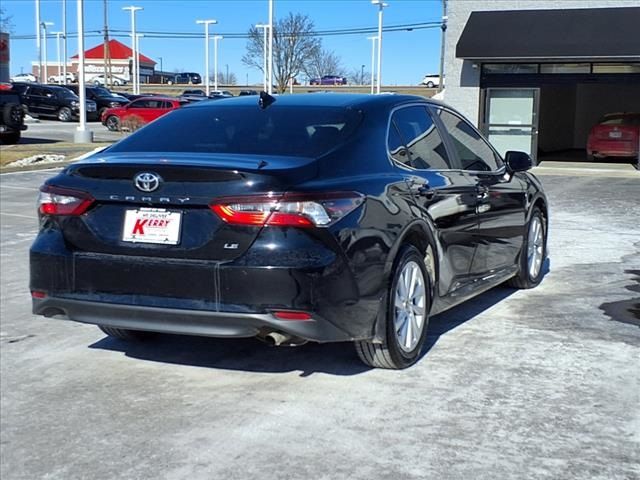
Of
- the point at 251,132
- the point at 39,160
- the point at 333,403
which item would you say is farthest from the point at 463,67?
the point at 333,403

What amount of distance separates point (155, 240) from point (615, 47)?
18.7 metres

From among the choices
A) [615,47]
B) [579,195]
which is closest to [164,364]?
[579,195]

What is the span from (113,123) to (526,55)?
2066 cm

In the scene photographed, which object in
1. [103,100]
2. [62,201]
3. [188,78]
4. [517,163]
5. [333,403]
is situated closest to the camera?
[333,403]

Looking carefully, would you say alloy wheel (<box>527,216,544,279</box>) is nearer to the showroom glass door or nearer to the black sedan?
the black sedan

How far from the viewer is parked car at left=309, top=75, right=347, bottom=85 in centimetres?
8310

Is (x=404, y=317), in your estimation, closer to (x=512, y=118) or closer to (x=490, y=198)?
(x=490, y=198)

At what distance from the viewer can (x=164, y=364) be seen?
523 centimetres

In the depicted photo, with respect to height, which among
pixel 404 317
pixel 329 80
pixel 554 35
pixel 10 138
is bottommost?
pixel 404 317

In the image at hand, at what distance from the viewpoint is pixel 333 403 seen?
14.7 feet

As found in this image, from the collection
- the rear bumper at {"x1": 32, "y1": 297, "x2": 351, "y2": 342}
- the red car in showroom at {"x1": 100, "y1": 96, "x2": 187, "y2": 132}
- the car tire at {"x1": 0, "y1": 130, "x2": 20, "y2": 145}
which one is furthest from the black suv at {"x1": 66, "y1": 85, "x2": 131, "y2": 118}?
the rear bumper at {"x1": 32, "y1": 297, "x2": 351, "y2": 342}

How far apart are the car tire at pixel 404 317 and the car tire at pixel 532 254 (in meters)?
2.14

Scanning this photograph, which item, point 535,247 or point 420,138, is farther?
point 535,247

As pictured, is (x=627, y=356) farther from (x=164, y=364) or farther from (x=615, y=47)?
(x=615, y=47)
